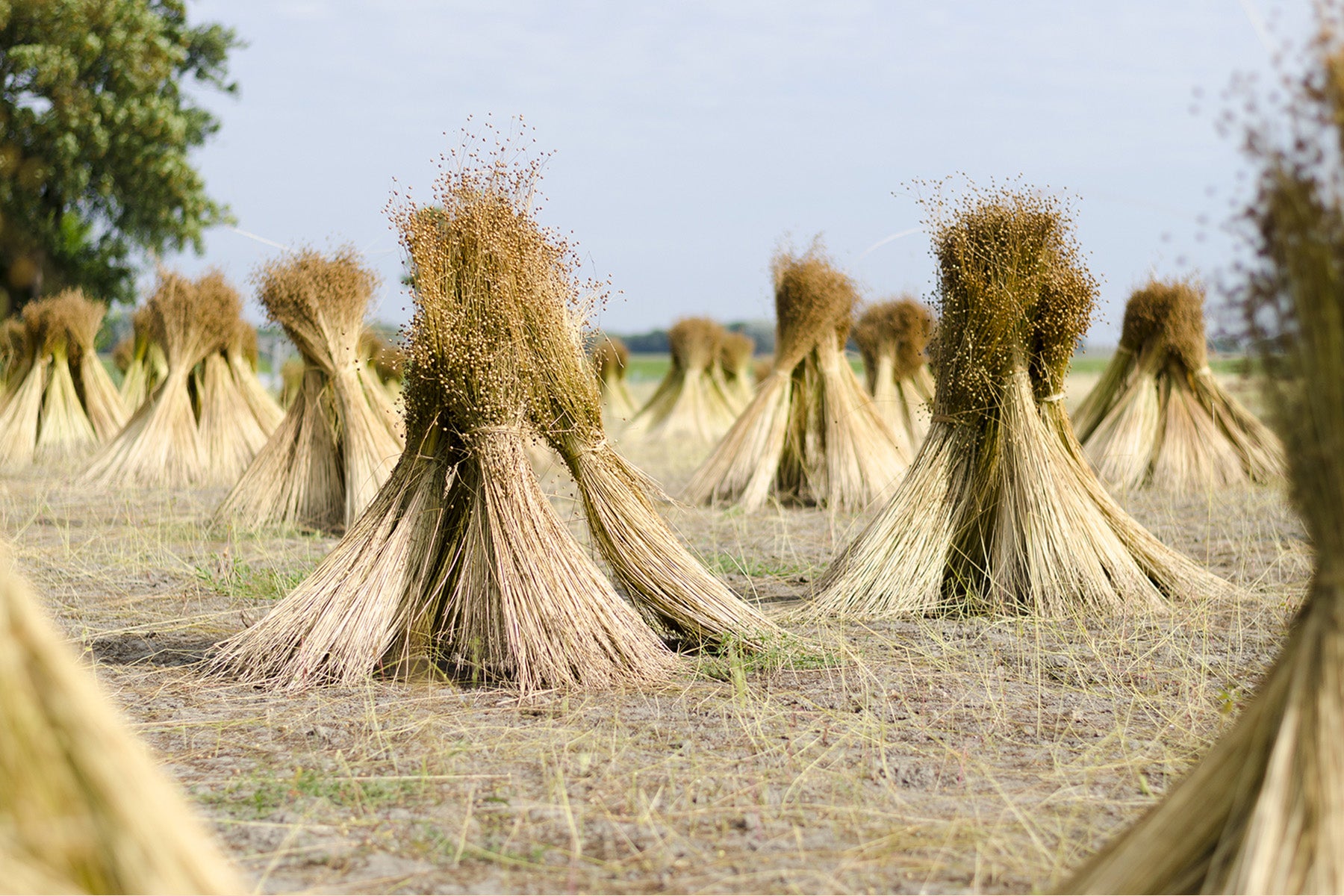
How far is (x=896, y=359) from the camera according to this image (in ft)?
35.6

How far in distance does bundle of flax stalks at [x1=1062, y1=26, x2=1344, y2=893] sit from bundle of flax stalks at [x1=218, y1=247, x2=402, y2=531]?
5.51 m

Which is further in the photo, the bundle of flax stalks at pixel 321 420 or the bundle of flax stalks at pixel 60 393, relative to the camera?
the bundle of flax stalks at pixel 60 393

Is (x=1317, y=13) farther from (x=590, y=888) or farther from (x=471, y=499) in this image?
(x=471, y=499)

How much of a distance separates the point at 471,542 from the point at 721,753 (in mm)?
1186

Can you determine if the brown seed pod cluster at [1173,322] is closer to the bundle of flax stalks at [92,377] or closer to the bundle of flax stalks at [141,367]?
the bundle of flax stalks at [141,367]

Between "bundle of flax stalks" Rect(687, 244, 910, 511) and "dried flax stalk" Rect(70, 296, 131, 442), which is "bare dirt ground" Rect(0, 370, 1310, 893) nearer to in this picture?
"bundle of flax stalks" Rect(687, 244, 910, 511)

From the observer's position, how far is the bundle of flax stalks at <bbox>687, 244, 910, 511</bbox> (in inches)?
317

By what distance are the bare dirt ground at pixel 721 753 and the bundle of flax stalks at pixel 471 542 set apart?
15 cm

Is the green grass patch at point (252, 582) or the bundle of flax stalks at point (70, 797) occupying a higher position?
the bundle of flax stalks at point (70, 797)

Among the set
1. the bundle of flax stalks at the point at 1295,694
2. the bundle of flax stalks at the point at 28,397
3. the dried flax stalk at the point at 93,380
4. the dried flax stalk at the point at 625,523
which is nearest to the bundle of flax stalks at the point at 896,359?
the dried flax stalk at the point at 625,523

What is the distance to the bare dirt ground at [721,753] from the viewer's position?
230 cm

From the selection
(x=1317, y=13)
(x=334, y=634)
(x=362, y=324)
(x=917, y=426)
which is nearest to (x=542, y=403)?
(x=334, y=634)

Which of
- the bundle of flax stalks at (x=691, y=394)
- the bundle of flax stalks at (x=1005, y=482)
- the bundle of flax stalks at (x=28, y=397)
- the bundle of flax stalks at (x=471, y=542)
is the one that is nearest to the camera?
the bundle of flax stalks at (x=471, y=542)

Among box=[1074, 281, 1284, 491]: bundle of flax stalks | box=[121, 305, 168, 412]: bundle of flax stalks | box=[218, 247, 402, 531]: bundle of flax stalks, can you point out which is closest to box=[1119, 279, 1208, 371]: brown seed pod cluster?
box=[1074, 281, 1284, 491]: bundle of flax stalks
